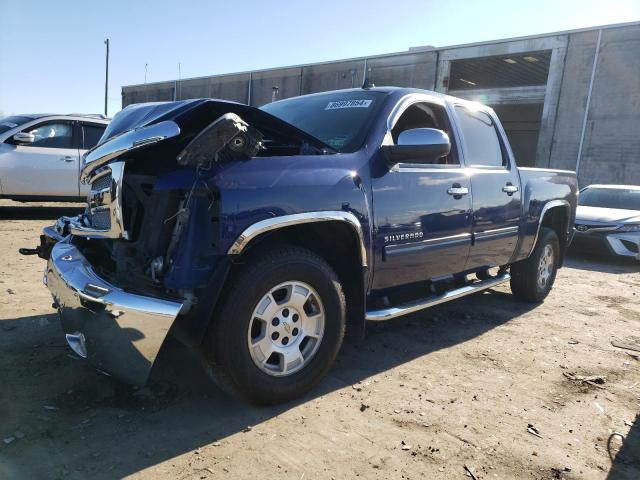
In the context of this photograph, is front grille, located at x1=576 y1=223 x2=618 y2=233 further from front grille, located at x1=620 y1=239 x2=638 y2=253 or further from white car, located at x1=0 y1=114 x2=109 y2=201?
white car, located at x1=0 y1=114 x2=109 y2=201

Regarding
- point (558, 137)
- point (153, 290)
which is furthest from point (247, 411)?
point (558, 137)

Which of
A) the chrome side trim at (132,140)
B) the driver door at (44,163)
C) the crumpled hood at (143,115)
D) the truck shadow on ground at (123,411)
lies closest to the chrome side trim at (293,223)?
the chrome side trim at (132,140)

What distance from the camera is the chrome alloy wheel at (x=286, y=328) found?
2.64 meters

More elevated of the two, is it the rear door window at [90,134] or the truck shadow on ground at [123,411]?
the rear door window at [90,134]

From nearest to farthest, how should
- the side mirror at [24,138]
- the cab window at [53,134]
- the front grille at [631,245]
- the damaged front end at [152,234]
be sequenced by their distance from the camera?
the damaged front end at [152,234] < the side mirror at [24,138] < the cab window at [53,134] < the front grille at [631,245]

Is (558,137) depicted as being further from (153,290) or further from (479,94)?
(153,290)

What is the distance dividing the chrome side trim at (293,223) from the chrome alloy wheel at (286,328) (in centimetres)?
33

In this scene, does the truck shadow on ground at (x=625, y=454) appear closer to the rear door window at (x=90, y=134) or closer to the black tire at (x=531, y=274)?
the black tire at (x=531, y=274)

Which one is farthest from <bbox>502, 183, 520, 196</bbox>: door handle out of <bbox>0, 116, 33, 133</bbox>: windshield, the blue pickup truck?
<bbox>0, 116, 33, 133</bbox>: windshield

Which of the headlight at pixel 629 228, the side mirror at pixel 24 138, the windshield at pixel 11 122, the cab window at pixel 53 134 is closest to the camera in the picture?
the side mirror at pixel 24 138

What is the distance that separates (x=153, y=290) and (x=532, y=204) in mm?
4016

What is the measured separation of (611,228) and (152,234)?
877 centimetres

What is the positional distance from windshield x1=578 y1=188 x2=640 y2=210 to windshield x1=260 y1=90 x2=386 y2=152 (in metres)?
8.56

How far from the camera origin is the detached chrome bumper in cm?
225
